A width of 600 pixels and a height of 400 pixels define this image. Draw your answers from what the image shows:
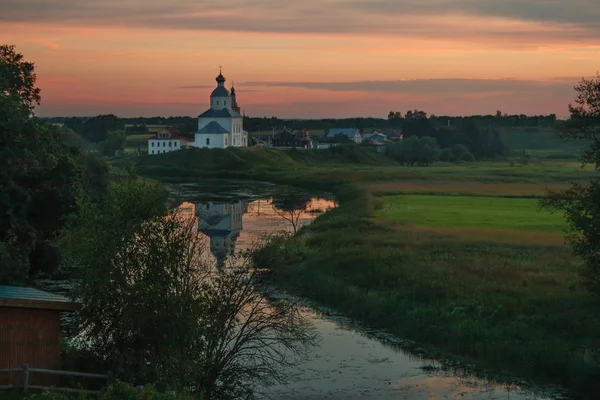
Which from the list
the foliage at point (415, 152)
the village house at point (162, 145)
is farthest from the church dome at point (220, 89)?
the foliage at point (415, 152)

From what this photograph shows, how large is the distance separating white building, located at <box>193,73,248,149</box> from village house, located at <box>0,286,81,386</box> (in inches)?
5216

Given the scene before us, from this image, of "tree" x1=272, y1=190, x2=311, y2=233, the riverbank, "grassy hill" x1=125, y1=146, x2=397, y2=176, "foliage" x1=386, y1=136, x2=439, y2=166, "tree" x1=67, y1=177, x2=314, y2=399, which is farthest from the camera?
"foliage" x1=386, y1=136, x2=439, y2=166

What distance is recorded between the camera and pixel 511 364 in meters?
24.4

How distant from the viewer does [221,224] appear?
5759 cm

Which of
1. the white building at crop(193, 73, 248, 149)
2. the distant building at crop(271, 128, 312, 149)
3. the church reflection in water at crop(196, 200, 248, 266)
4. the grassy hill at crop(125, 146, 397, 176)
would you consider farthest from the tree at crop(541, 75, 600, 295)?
the distant building at crop(271, 128, 312, 149)

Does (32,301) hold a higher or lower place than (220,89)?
lower

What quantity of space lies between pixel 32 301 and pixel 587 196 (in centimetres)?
1766

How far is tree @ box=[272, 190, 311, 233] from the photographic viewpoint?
63359 mm

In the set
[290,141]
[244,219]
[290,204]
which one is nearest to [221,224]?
[244,219]

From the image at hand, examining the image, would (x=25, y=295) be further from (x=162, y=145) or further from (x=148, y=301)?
(x=162, y=145)

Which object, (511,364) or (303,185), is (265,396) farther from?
(303,185)

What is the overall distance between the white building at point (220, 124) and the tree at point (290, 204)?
66.4 metres

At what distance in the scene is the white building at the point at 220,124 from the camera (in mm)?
155375

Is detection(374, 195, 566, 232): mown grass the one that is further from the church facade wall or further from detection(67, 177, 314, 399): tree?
the church facade wall
